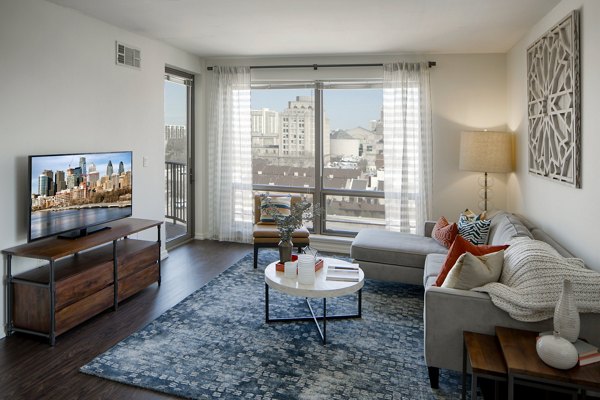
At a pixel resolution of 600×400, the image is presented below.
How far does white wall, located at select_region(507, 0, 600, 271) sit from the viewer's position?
272cm

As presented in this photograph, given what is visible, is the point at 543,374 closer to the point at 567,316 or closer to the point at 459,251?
the point at 567,316

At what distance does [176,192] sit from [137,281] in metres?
2.18

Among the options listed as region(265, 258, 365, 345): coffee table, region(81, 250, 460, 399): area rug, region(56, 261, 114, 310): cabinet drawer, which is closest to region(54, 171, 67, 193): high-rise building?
region(56, 261, 114, 310): cabinet drawer

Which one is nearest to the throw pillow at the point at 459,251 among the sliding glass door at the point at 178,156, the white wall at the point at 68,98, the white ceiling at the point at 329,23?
the white ceiling at the point at 329,23

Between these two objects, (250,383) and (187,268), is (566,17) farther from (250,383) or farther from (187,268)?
(187,268)

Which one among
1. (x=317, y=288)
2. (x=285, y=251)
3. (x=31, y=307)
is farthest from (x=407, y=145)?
(x=31, y=307)

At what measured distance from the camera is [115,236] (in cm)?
356

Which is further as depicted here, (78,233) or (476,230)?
(476,230)

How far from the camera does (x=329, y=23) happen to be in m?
4.04

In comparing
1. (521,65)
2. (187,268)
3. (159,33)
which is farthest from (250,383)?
(521,65)

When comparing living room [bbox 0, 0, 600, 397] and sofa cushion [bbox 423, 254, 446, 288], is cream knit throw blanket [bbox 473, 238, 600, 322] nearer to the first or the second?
living room [bbox 0, 0, 600, 397]

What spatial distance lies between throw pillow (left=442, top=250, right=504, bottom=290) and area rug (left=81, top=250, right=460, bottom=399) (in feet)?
2.05

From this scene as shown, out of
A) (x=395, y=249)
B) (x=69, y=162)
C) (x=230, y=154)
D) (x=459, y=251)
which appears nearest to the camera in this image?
(x=459, y=251)

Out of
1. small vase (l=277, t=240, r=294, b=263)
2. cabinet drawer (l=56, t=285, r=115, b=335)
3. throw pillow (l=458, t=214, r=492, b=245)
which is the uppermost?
throw pillow (l=458, t=214, r=492, b=245)
